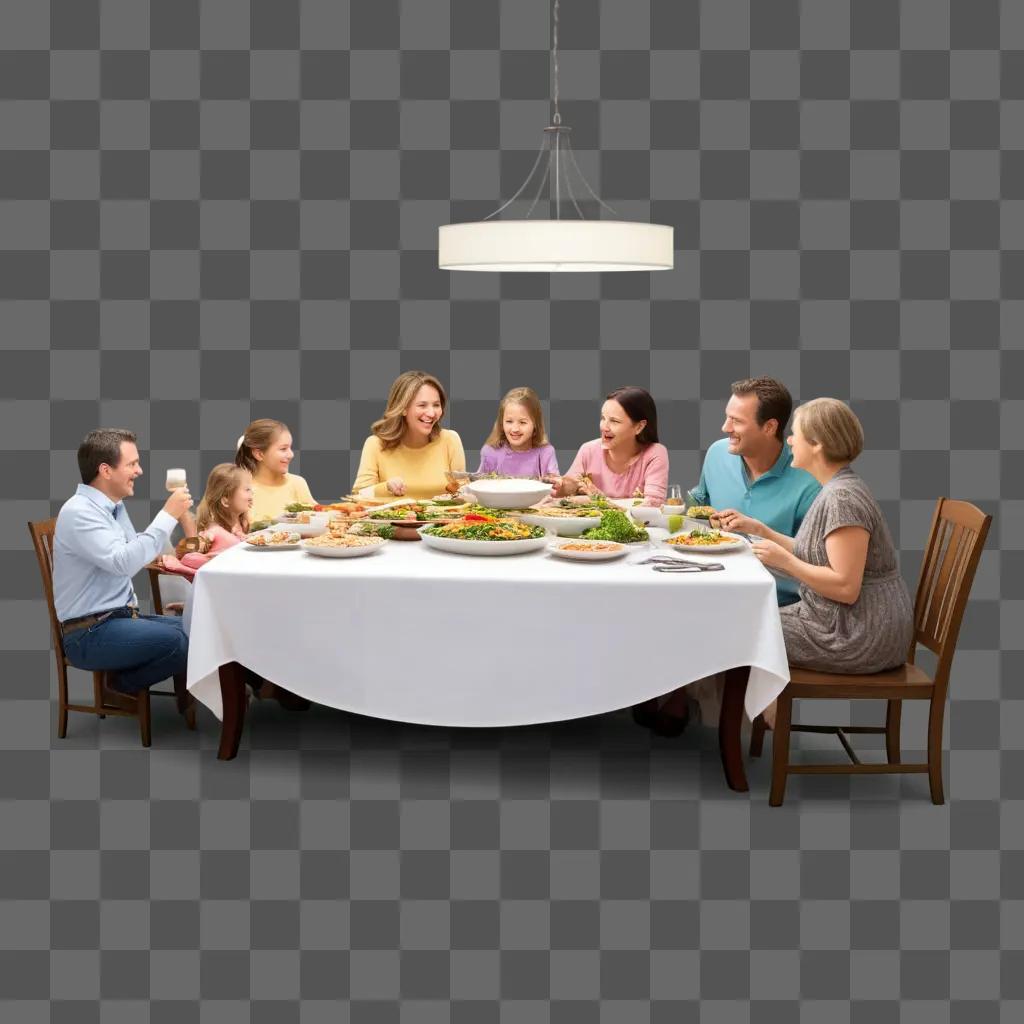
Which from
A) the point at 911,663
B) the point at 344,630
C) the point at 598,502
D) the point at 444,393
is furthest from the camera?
the point at 444,393

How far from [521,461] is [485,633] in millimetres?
1984

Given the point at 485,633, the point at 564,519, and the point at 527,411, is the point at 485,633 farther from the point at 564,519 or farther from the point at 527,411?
the point at 527,411

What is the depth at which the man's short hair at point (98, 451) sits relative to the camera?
528cm

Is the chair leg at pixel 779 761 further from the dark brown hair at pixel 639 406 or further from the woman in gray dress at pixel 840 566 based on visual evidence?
the dark brown hair at pixel 639 406

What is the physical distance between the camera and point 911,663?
5203mm

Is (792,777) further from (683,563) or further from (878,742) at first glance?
(683,563)

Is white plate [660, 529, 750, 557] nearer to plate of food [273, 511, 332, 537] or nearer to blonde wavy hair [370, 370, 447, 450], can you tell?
plate of food [273, 511, 332, 537]

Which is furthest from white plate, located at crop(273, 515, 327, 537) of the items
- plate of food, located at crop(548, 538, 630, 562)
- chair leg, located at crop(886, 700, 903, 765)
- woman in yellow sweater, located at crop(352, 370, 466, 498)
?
chair leg, located at crop(886, 700, 903, 765)

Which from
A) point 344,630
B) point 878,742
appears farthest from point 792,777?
point 344,630

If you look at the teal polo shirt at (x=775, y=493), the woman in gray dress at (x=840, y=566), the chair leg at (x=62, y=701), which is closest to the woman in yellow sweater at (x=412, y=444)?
the teal polo shirt at (x=775, y=493)

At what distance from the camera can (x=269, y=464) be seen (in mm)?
6277

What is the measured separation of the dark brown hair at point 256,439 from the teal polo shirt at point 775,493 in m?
1.91

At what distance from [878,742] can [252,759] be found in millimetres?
2352

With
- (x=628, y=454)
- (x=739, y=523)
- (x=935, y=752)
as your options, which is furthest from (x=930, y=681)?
(x=628, y=454)
